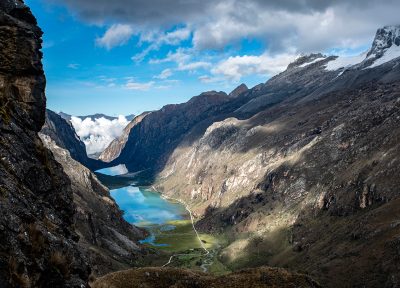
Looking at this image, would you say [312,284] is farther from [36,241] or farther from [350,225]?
[350,225]

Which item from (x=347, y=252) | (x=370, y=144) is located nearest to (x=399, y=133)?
(x=370, y=144)

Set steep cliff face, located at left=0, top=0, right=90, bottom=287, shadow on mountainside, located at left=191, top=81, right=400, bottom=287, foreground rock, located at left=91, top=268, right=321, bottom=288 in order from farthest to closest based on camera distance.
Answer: shadow on mountainside, located at left=191, top=81, right=400, bottom=287 → foreground rock, located at left=91, top=268, right=321, bottom=288 → steep cliff face, located at left=0, top=0, right=90, bottom=287

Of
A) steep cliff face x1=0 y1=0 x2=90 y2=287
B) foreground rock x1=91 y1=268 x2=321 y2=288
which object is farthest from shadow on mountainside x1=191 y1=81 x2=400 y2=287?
steep cliff face x1=0 y1=0 x2=90 y2=287

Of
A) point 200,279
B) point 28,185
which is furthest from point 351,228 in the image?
point 28,185

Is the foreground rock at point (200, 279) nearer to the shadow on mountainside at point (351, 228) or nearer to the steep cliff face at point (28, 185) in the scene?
the steep cliff face at point (28, 185)

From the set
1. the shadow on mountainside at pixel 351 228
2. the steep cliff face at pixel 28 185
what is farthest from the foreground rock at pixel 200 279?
the shadow on mountainside at pixel 351 228

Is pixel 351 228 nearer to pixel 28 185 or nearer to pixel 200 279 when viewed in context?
pixel 200 279

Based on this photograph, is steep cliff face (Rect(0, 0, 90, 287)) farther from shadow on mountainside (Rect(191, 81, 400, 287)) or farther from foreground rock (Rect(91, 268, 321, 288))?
shadow on mountainside (Rect(191, 81, 400, 287))
